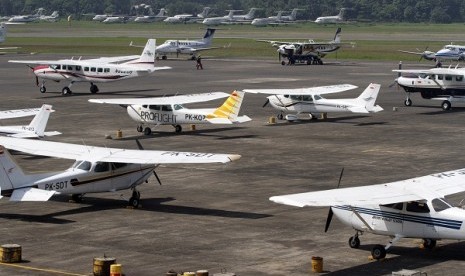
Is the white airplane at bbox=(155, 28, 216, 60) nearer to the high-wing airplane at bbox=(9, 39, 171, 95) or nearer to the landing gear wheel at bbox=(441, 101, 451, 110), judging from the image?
the high-wing airplane at bbox=(9, 39, 171, 95)

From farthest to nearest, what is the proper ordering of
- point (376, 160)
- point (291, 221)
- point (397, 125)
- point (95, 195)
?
point (397, 125), point (376, 160), point (95, 195), point (291, 221)

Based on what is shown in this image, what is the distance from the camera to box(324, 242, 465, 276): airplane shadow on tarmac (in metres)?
28.1

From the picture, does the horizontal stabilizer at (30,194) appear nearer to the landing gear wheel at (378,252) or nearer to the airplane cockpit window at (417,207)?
the landing gear wheel at (378,252)

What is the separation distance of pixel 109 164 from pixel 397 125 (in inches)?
1096

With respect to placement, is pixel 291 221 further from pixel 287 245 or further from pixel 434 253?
pixel 434 253

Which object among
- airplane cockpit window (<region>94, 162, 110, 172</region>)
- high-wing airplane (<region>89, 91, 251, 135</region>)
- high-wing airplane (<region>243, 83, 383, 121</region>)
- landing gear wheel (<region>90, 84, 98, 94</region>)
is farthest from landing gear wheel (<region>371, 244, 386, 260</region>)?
landing gear wheel (<region>90, 84, 98, 94</region>)

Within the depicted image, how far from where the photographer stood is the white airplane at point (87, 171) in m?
34.2

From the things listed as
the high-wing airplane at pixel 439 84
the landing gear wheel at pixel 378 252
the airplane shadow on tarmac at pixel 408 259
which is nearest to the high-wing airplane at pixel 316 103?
the high-wing airplane at pixel 439 84

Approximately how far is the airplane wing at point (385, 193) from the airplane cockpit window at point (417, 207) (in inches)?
8.1

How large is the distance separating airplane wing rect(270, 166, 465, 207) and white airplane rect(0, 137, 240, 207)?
6.02m

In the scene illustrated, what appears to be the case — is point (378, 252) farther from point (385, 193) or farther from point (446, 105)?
point (446, 105)

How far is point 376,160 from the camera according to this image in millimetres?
47594

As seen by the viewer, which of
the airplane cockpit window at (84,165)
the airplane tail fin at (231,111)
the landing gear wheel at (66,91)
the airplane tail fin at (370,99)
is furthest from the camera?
the landing gear wheel at (66,91)

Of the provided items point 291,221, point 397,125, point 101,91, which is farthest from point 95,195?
point 101,91
